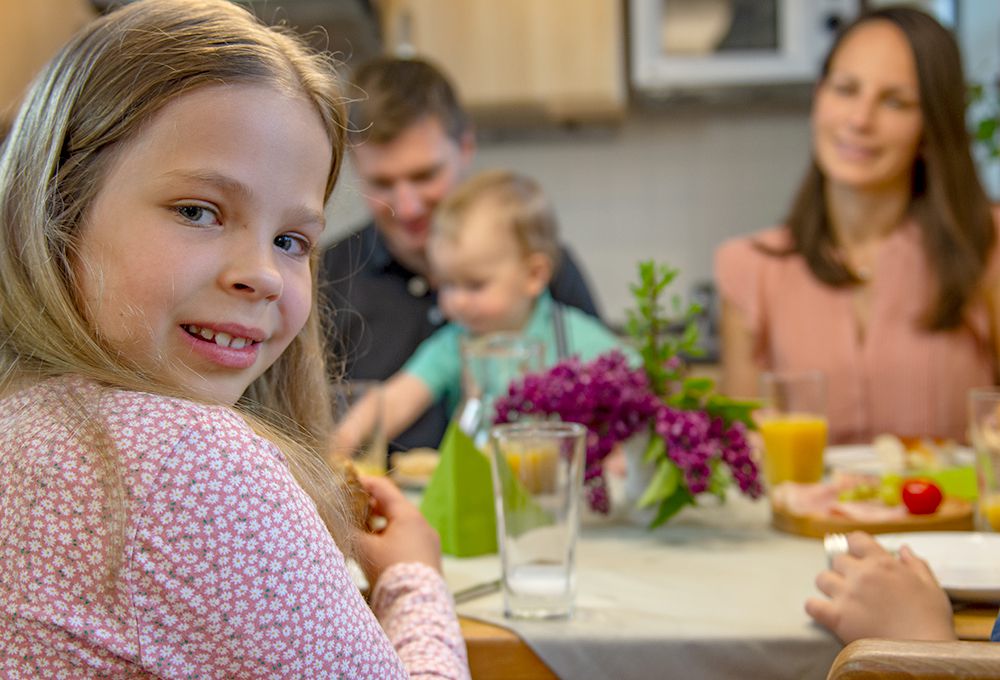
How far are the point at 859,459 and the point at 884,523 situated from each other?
464mm

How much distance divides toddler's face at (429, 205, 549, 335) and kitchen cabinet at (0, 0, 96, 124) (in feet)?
3.87

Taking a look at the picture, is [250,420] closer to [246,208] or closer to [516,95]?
[246,208]

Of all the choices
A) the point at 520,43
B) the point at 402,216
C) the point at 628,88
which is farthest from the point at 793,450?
the point at 628,88

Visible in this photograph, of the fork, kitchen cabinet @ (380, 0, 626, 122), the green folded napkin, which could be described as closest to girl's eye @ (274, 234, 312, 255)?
the green folded napkin

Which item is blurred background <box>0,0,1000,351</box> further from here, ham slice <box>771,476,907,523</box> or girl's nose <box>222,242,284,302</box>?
girl's nose <box>222,242,284,302</box>

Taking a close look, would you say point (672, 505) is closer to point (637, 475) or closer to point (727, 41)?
point (637, 475)

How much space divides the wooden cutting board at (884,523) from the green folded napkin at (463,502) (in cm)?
A: 35

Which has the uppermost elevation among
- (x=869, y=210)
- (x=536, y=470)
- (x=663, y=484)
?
(x=869, y=210)

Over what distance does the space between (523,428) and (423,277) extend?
1.55 meters

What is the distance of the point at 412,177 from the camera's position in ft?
7.83

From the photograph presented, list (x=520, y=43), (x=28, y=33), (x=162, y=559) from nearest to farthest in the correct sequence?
(x=162, y=559) < (x=28, y=33) < (x=520, y=43)

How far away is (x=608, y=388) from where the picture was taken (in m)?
1.27

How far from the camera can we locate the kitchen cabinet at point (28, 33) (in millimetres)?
2703

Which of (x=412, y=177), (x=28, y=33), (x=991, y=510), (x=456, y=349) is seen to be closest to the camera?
(x=991, y=510)
